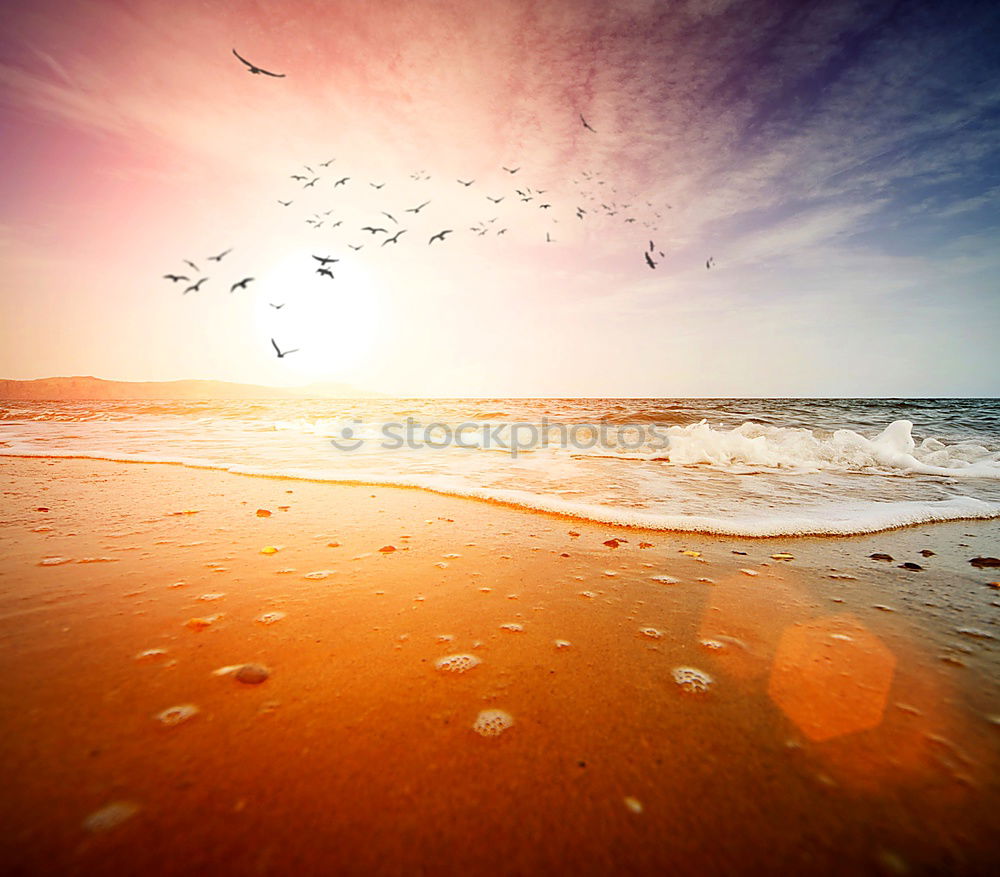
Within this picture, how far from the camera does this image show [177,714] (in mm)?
1617

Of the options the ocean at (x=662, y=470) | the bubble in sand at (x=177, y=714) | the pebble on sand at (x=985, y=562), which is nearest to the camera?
the bubble in sand at (x=177, y=714)

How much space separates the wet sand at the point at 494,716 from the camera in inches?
45.8

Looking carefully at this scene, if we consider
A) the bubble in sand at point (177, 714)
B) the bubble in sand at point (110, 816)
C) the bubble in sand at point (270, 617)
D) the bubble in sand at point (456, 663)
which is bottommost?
the bubble in sand at point (456, 663)

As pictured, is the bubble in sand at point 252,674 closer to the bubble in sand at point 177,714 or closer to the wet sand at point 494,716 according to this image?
the wet sand at point 494,716

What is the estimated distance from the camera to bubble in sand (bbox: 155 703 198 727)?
1.58 m

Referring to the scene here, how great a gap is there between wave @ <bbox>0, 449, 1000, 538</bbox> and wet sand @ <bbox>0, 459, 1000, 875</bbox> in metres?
0.69

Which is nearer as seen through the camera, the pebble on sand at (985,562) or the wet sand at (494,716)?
the wet sand at (494,716)

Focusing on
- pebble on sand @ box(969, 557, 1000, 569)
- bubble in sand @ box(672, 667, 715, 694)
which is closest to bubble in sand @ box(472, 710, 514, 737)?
bubble in sand @ box(672, 667, 715, 694)

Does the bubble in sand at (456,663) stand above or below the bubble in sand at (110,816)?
below

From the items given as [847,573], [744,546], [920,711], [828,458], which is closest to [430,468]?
[744,546]

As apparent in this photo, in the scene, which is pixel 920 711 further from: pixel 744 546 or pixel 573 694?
pixel 744 546

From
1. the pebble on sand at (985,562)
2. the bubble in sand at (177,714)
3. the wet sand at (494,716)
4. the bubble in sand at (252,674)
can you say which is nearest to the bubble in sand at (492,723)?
the wet sand at (494,716)

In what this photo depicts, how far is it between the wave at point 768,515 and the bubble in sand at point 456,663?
2.59 meters

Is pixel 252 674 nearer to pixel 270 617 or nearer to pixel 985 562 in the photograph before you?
pixel 270 617
